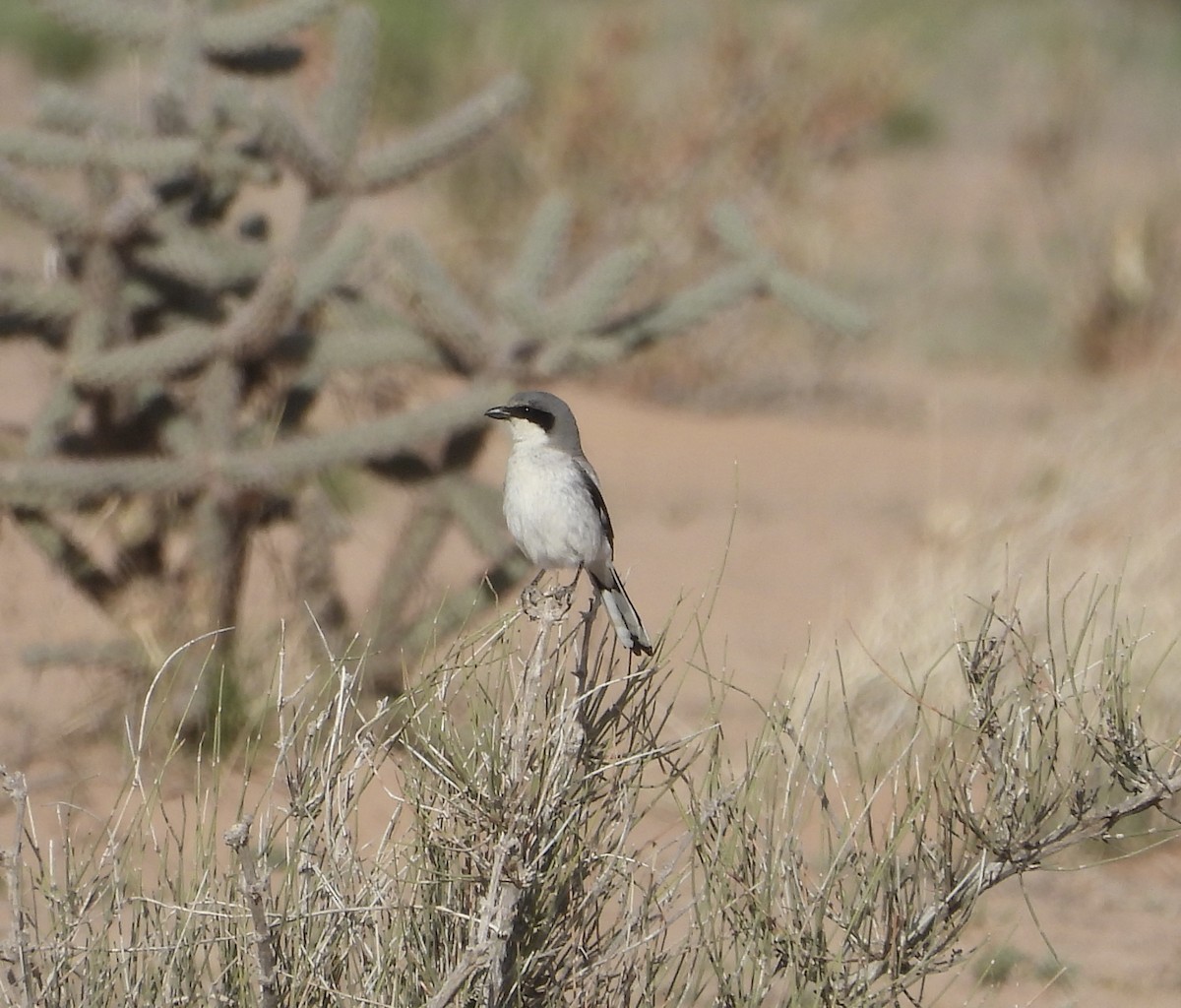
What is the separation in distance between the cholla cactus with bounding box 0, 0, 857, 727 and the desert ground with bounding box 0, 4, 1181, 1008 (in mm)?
407

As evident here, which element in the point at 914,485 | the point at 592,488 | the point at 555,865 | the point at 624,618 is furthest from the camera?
the point at 914,485

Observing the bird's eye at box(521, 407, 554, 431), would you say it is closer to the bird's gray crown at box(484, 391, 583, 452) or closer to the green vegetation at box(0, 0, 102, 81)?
the bird's gray crown at box(484, 391, 583, 452)

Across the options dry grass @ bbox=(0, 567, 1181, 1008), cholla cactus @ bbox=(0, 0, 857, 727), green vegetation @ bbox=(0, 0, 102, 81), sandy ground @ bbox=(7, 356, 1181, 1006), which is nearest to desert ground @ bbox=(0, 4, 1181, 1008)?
sandy ground @ bbox=(7, 356, 1181, 1006)

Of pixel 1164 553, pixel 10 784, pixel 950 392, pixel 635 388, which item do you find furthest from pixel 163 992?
pixel 950 392

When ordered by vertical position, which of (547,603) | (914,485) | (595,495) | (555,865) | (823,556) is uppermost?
(547,603)

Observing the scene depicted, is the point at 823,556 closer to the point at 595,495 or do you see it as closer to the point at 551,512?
the point at 595,495

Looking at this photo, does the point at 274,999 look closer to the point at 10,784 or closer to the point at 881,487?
the point at 10,784

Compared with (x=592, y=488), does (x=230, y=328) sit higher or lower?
higher

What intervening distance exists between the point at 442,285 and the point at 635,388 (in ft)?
24.0

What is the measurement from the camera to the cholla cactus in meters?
6.39

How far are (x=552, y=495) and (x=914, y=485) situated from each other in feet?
25.1

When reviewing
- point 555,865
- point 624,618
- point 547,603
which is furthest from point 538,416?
point 555,865

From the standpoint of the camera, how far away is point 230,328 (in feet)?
21.1

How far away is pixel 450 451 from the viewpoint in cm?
690
